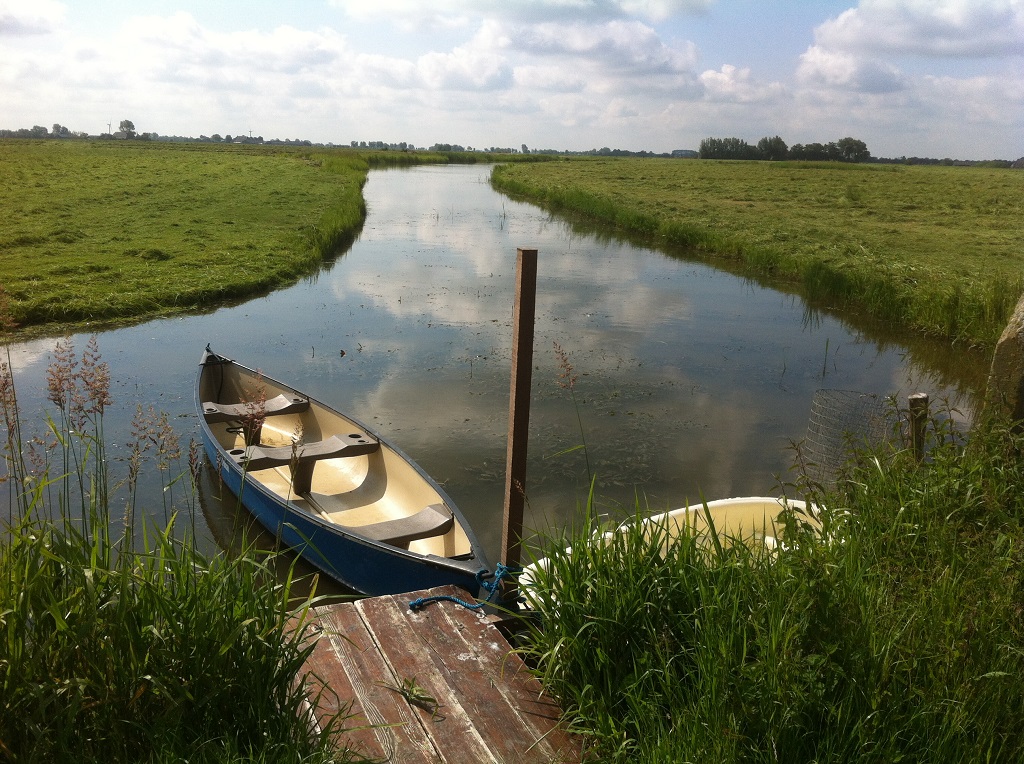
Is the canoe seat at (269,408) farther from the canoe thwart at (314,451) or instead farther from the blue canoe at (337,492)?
the canoe thwart at (314,451)

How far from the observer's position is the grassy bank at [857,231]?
1423 cm

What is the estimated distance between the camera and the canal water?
8.16 metres

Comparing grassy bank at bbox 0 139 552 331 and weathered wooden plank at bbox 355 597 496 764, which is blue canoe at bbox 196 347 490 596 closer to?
weathered wooden plank at bbox 355 597 496 764

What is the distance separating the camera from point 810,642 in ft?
9.57

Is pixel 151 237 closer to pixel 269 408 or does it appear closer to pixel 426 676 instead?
pixel 269 408

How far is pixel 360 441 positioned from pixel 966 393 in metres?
9.02

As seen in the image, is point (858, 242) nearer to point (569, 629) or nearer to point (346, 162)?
point (569, 629)

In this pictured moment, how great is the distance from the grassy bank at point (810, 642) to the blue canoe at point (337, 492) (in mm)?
1553

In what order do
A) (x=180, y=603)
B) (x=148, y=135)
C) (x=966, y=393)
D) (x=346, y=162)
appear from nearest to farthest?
(x=180, y=603), (x=966, y=393), (x=346, y=162), (x=148, y=135)

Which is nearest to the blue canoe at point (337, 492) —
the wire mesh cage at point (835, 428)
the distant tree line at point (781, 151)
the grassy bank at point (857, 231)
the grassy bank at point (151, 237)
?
the wire mesh cage at point (835, 428)

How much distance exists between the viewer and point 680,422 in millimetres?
9805

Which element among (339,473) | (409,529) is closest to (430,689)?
(409,529)

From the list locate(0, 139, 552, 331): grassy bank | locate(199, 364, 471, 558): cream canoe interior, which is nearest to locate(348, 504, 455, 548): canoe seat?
locate(199, 364, 471, 558): cream canoe interior

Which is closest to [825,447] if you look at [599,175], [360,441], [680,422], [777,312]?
[680,422]
